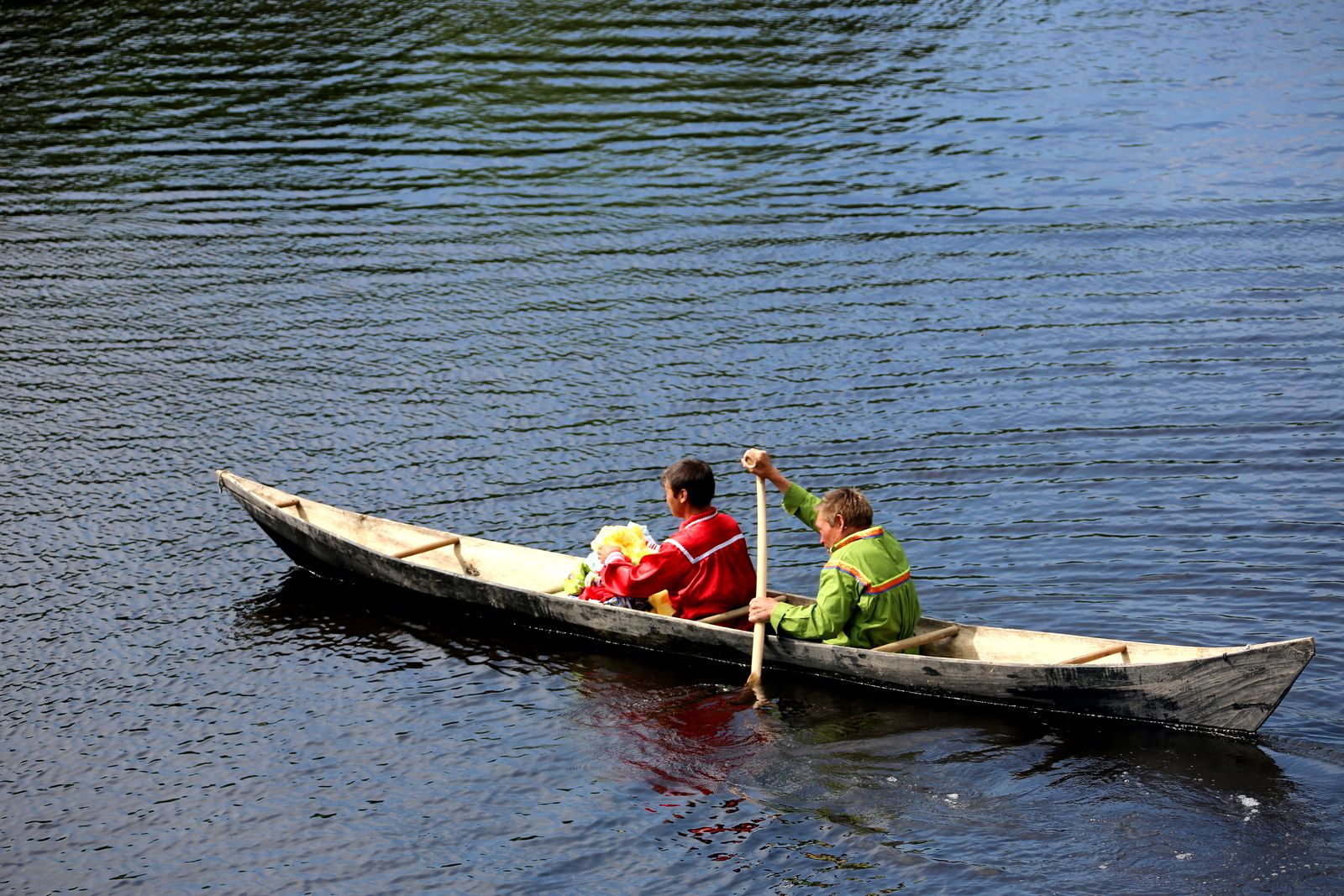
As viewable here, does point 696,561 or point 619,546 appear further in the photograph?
point 619,546

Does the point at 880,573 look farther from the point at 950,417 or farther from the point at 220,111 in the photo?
the point at 220,111

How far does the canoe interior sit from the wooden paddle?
49 cm

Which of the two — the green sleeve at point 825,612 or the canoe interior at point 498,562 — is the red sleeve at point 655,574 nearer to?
the canoe interior at point 498,562

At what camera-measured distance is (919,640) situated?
10.2 meters

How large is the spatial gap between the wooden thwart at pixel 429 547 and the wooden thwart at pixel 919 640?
4.06 metres

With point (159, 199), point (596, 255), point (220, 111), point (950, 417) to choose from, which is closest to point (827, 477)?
point (950, 417)

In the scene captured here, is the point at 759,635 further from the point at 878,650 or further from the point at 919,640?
the point at 919,640

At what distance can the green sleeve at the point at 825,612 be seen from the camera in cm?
1000

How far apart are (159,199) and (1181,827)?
709 inches

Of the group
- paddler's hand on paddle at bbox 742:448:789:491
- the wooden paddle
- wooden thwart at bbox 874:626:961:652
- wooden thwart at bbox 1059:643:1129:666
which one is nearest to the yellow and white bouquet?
the wooden paddle

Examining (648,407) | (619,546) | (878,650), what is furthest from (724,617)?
(648,407)

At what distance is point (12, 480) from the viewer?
14.4 meters

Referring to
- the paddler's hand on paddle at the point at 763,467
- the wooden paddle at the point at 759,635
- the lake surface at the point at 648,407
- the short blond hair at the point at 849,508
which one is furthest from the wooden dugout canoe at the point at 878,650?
the paddler's hand on paddle at the point at 763,467

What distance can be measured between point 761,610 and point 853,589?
0.73 metres
